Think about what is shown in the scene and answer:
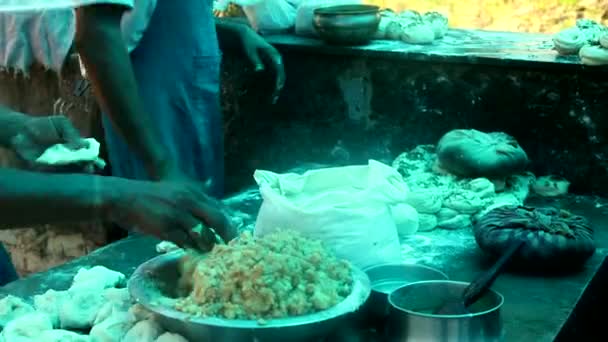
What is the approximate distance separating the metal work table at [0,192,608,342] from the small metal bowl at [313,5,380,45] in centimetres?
139

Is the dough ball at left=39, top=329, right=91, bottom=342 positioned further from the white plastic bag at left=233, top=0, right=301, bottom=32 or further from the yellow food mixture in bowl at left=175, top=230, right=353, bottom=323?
the white plastic bag at left=233, top=0, right=301, bottom=32

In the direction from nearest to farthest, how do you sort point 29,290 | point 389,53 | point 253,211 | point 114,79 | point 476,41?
point 29,290 < point 114,79 < point 253,211 < point 389,53 < point 476,41

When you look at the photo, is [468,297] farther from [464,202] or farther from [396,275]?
[464,202]

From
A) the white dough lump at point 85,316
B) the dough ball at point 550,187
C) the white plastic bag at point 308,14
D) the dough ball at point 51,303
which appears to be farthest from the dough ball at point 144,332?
the white plastic bag at point 308,14

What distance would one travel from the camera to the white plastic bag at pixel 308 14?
4.34m

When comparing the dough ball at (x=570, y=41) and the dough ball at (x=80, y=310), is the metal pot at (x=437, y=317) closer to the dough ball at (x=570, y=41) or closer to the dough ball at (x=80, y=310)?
the dough ball at (x=80, y=310)

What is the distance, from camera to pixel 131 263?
2.62 metres

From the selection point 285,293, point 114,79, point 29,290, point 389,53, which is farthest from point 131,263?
point 389,53

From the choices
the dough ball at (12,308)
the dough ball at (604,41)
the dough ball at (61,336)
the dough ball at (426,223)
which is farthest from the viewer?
the dough ball at (604,41)

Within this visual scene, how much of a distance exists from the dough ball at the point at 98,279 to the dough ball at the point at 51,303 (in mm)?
72

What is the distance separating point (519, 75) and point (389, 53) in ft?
1.98

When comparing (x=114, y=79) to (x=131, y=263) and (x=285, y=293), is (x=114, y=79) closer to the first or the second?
(x=131, y=263)

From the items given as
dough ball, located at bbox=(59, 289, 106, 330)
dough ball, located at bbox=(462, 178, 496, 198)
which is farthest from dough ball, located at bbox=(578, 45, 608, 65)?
dough ball, located at bbox=(59, 289, 106, 330)

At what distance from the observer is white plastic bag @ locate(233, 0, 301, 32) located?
14.5ft
